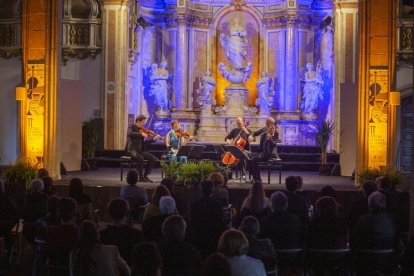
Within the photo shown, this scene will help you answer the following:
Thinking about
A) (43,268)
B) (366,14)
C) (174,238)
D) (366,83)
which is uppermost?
(366,14)

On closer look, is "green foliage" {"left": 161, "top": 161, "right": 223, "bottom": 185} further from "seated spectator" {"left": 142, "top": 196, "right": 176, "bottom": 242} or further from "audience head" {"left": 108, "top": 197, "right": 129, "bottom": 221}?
"audience head" {"left": 108, "top": 197, "right": 129, "bottom": 221}

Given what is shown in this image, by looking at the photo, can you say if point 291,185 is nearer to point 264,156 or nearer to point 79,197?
point 79,197

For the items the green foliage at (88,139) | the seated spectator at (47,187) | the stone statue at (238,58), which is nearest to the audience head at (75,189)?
the seated spectator at (47,187)

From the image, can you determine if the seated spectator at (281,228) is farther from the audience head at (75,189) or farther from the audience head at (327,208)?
the audience head at (75,189)

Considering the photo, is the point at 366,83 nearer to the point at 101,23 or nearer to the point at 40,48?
the point at 40,48

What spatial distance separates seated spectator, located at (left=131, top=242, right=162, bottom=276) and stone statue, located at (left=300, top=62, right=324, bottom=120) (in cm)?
1561

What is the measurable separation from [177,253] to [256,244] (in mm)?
871

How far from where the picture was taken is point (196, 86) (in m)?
20.8

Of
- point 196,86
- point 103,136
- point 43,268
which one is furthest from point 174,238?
point 196,86

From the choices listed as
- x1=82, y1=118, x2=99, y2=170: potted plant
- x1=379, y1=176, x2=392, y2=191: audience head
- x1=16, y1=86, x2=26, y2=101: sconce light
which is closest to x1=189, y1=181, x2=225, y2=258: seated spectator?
x1=379, y1=176, x2=392, y2=191: audience head

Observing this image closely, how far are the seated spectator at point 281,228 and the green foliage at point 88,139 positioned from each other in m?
10.9

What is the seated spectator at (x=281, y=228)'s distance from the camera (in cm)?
643

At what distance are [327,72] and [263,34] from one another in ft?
7.96

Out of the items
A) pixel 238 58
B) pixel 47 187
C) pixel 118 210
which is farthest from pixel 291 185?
pixel 238 58
